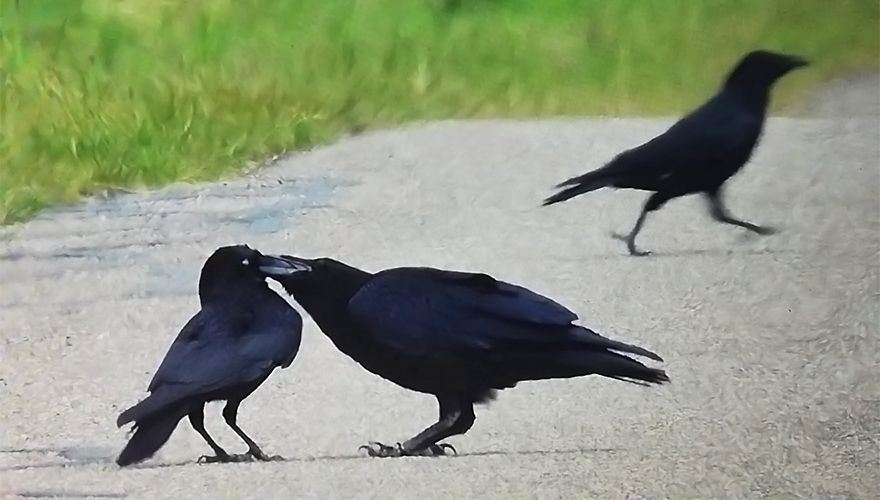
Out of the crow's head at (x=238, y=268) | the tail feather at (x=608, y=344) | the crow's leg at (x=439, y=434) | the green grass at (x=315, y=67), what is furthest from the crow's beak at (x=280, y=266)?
the tail feather at (x=608, y=344)

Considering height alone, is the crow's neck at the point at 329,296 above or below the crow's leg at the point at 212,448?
above

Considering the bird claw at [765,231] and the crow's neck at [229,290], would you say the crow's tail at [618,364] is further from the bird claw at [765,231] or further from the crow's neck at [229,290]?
the crow's neck at [229,290]

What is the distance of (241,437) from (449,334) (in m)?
0.26

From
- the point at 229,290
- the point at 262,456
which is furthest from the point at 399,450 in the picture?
the point at 229,290

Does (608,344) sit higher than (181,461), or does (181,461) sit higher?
(608,344)

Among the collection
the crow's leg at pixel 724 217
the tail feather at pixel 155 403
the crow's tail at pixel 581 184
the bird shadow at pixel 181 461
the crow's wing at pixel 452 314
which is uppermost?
the crow's tail at pixel 581 184

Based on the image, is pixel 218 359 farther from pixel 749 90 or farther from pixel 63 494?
pixel 749 90

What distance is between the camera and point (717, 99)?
1.11 metres

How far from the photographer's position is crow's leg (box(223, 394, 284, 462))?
1.05 meters

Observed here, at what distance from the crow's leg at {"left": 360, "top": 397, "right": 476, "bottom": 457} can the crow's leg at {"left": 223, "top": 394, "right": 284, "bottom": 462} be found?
11 centimetres

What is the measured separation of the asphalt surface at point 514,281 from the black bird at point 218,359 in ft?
0.05

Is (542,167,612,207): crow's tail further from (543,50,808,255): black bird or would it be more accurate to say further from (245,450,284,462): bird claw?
(245,450,284,462): bird claw

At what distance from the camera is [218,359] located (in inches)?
41.9

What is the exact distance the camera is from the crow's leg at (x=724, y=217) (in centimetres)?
110
